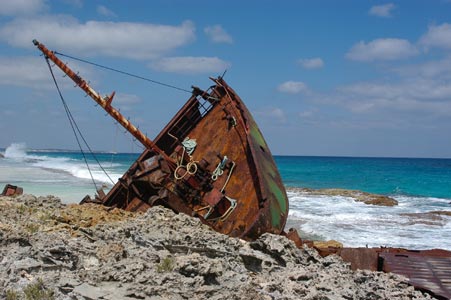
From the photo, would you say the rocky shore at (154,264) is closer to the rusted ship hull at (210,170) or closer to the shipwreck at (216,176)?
the shipwreck at (216,176)

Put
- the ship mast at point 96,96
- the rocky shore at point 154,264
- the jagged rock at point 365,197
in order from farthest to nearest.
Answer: the jagged rock at point 365,197, the ship mast at point 96,96, the rocky shore at point 154,264

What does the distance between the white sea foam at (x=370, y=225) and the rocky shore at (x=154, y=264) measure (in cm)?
825

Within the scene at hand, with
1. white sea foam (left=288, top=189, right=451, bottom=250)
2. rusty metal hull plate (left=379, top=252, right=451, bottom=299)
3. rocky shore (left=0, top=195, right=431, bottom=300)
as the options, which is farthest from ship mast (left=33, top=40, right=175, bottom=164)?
white sea foam (left=288, top=189, right=451, bottom=250)

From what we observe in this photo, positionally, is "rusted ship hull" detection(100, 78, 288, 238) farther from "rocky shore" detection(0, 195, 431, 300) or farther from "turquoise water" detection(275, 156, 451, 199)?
"turquoise water" detection(275, 156, 451, 199)

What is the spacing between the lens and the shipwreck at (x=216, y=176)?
791cm

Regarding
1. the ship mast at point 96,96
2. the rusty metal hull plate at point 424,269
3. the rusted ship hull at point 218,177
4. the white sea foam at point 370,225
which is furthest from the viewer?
the white sea foam at point 370,225

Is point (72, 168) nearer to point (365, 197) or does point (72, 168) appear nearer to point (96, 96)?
point (365, 197)

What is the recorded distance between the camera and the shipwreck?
7.91 meters

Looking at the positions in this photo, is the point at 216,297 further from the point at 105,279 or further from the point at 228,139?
the point at 228,139

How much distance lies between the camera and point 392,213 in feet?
73.2

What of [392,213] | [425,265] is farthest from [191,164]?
[392,213]

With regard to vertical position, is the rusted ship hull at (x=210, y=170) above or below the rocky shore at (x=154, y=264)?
above

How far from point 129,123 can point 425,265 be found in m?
5.95

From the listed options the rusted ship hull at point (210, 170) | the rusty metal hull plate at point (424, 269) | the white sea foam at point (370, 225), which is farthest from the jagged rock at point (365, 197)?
the rusty metal hull plate at point (424, 269)
